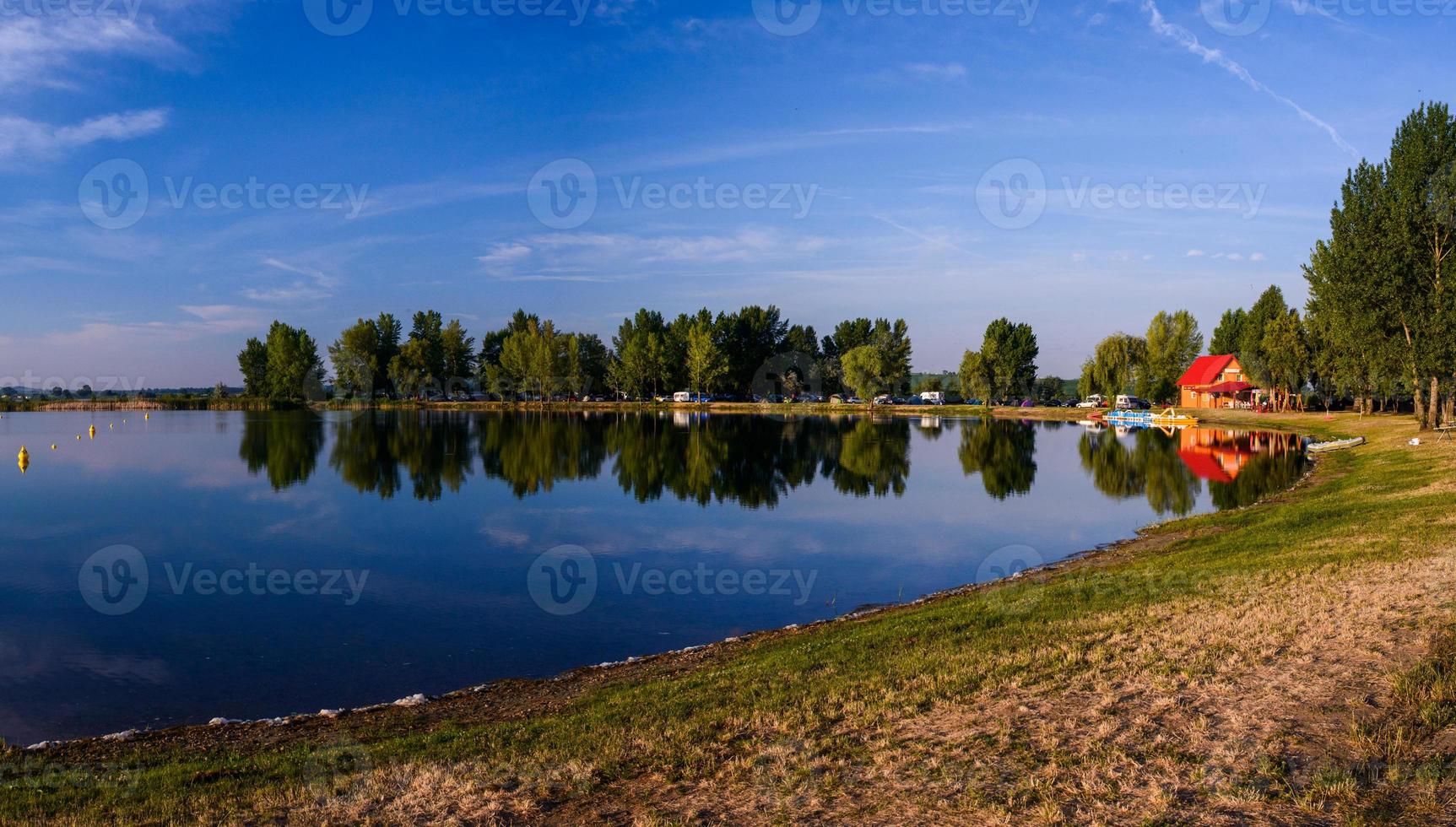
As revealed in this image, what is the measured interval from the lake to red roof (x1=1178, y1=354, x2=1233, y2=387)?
54.8m

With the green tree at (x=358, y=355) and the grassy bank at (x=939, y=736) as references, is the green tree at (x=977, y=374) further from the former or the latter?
the grassy bank at (x=939, y=736)

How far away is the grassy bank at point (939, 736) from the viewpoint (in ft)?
20.2

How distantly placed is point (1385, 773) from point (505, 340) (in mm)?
136807

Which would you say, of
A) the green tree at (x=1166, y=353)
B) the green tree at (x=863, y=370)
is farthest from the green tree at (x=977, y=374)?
the green tree at (x=1166, y=353)

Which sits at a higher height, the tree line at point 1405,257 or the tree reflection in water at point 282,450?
the tree line at point 1405,257

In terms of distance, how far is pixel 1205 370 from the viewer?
103 m

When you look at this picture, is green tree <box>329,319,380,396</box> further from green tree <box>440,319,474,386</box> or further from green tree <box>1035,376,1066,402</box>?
green tree <box>1035,376,1066,402</box>

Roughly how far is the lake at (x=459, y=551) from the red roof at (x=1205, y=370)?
54793mm

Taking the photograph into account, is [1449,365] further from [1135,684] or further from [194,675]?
[194,675]

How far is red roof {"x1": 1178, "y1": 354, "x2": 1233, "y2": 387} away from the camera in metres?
102

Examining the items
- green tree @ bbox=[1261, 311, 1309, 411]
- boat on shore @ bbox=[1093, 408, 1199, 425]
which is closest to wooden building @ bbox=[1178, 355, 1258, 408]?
green tree @ bbox=[1261, 311, 1309, 411]

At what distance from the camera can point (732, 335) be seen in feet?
448

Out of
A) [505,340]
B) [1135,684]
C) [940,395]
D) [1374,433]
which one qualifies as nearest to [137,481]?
[1135,684]

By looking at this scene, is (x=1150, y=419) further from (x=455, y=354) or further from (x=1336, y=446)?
(x=455, y=354)
